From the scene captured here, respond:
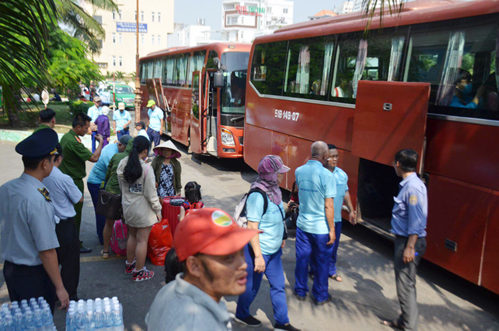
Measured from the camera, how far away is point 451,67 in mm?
5328

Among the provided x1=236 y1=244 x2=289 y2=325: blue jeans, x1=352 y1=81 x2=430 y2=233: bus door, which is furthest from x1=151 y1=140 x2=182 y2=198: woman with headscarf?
x1=352 y1=81 x2=430 y2=233: bus door

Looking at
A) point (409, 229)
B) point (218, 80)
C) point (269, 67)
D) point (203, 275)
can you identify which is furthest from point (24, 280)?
point (218, 80)

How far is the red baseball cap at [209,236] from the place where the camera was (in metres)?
1.67

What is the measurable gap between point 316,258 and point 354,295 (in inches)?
36.6

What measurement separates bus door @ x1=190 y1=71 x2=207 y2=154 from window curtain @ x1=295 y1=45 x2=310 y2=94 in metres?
4.59

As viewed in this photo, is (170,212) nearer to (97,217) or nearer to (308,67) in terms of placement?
(97,217)

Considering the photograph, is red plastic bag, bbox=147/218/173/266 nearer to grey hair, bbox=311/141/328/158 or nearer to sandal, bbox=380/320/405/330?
grey hair, bbox=311/141/328/158

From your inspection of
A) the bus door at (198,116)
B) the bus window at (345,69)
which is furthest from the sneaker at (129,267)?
the bus door at (198,116)

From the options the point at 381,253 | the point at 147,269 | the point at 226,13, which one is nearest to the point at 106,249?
the point at 147,269

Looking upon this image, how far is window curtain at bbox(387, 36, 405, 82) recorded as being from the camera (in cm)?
608

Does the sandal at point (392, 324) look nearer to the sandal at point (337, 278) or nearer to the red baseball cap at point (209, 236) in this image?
the sandal at point (337, 278)

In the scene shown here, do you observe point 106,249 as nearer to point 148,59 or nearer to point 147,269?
point 147,269

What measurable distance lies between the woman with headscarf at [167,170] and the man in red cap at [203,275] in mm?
4348

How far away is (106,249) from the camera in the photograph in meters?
5.95
